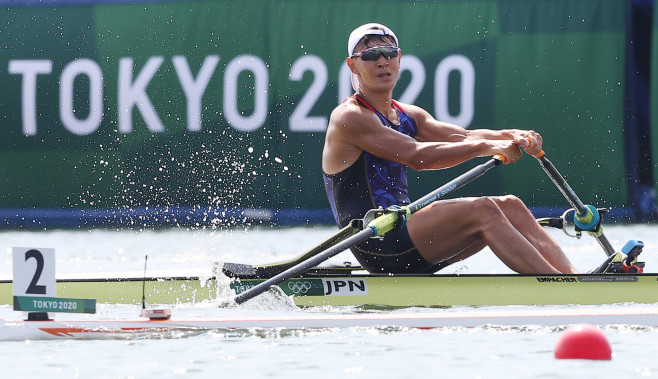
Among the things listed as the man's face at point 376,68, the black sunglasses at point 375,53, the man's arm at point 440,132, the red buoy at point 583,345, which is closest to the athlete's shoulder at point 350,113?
the man's face at point 376,68

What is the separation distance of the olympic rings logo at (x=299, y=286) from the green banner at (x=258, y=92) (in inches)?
265

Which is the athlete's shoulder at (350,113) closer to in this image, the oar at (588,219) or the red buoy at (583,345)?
the oar at (588,219)

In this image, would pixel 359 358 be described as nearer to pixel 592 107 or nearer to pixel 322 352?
pixel 322 352

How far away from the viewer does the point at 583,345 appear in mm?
4949

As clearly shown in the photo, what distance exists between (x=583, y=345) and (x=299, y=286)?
2.07 meters

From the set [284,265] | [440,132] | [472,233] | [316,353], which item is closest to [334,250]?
[284,265]

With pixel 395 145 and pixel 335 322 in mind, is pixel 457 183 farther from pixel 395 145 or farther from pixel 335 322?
pixel 335 322

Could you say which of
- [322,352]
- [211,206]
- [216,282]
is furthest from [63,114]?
[322,352]

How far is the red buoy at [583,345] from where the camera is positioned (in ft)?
16.2

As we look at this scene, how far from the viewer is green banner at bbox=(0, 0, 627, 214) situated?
13367mm

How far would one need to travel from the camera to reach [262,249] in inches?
440

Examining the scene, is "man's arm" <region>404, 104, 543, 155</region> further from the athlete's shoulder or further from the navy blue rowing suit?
the athlete's shoulder

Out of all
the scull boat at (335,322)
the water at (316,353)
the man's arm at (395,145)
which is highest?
the man's arm at (395,145)

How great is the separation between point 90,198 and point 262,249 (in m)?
3.16
